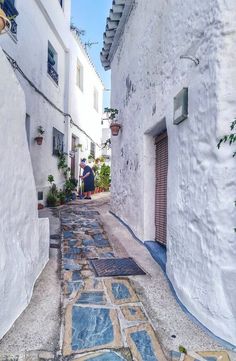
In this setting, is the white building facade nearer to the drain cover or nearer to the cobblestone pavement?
the drain cover

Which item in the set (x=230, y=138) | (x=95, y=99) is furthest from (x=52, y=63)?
(x=230, y=138)

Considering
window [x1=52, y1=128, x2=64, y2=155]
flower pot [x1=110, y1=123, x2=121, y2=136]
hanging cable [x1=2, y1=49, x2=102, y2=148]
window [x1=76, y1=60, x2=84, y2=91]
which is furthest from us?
window [x1=76, y1=60, x2=84, y2=91]

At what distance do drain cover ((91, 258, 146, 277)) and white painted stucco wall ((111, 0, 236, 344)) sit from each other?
21.1 inches

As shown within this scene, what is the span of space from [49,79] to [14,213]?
7.55 metres

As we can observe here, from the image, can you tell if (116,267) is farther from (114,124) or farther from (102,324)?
(114,124)

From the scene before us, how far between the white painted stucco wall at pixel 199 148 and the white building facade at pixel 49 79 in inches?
161

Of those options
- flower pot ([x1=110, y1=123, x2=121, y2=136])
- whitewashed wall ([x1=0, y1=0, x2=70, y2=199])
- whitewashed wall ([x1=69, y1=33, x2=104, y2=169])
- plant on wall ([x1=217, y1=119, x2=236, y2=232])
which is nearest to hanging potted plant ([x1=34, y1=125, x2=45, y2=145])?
whitewashed wall ([x1=0, y1=0, x2=70, y2=199])

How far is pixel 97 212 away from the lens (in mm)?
8164

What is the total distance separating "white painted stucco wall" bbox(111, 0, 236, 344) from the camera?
8.05 ft

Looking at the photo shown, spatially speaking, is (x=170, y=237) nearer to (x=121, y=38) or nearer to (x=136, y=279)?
(x=136, y=279)

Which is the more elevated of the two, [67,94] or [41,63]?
[41,63]

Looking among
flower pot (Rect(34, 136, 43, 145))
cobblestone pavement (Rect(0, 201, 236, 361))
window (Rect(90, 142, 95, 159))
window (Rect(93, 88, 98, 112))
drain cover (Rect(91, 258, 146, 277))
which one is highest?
window (Rect(93, 88, 98, 112))

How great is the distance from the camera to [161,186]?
4684 mm

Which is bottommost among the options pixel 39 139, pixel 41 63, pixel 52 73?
pixel 39 139
